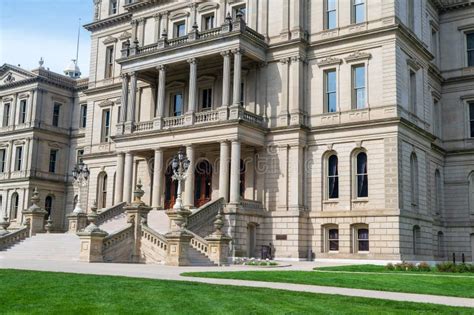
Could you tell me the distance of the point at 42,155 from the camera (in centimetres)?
6475

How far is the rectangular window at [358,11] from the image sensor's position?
3851 cm

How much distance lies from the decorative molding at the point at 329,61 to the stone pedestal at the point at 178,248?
17.0 meters

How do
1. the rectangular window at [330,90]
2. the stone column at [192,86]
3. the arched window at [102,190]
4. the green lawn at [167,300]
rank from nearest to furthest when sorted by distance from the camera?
the green lawn at [167,300], the rectangular window at [330,90], the stone column at [192,86], the arched window at [102,190]

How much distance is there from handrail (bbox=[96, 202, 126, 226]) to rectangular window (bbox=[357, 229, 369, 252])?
16.2 metres

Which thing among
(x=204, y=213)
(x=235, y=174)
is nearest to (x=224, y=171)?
(x=235, y=174)

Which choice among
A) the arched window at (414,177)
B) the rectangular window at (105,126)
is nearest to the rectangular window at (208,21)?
the rectangular window at (105,126)

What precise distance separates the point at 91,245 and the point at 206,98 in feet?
60.7

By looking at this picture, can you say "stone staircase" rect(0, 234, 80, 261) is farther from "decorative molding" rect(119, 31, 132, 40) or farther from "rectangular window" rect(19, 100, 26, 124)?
"rectangular window" rect(19, 100, 26, 124)

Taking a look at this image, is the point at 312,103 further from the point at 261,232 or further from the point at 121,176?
the point at 121,176

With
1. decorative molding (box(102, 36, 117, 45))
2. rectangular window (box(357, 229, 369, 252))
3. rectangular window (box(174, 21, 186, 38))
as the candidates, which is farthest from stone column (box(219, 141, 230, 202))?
decorative molding (box(102, 36, 117, 45))

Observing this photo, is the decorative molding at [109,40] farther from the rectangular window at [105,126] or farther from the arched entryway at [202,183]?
the arched entryway at [202,183]

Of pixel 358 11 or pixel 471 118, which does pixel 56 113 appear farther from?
pixel 471 118

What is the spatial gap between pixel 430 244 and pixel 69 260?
925 inches

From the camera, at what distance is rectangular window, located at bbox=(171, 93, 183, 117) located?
147ft
